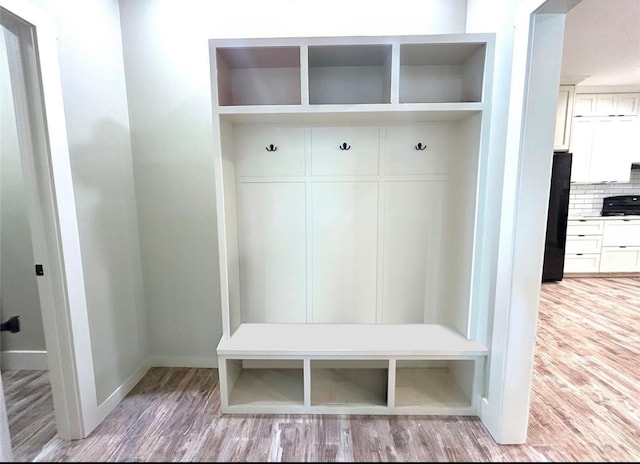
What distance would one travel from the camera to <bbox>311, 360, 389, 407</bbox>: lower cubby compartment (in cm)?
189

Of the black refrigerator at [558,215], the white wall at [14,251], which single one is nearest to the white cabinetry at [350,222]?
the white wall at [14,251]

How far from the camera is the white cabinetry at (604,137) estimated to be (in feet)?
14.4

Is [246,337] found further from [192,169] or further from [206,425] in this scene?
[192,169]

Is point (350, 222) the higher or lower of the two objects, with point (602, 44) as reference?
lower

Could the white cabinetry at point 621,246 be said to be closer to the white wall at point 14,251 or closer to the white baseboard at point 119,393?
the white baseboard at point 119,393

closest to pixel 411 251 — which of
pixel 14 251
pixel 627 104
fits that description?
pixel 14 251

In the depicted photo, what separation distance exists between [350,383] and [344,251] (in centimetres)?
87

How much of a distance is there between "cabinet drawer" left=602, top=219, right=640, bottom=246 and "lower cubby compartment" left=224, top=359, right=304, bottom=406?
4951 mm

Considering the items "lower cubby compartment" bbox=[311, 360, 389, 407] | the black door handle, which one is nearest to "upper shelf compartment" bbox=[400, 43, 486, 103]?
"lower cubby compartment" bbox=[311, 360, 389, 407]

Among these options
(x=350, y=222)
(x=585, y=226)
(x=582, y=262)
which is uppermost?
(x=350, y=222)

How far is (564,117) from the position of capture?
427 cm

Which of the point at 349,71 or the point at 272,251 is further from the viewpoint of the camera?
the point at 272,251

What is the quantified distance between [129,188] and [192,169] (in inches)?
16.9

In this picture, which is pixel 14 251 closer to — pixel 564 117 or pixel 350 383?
pixel 350 383
